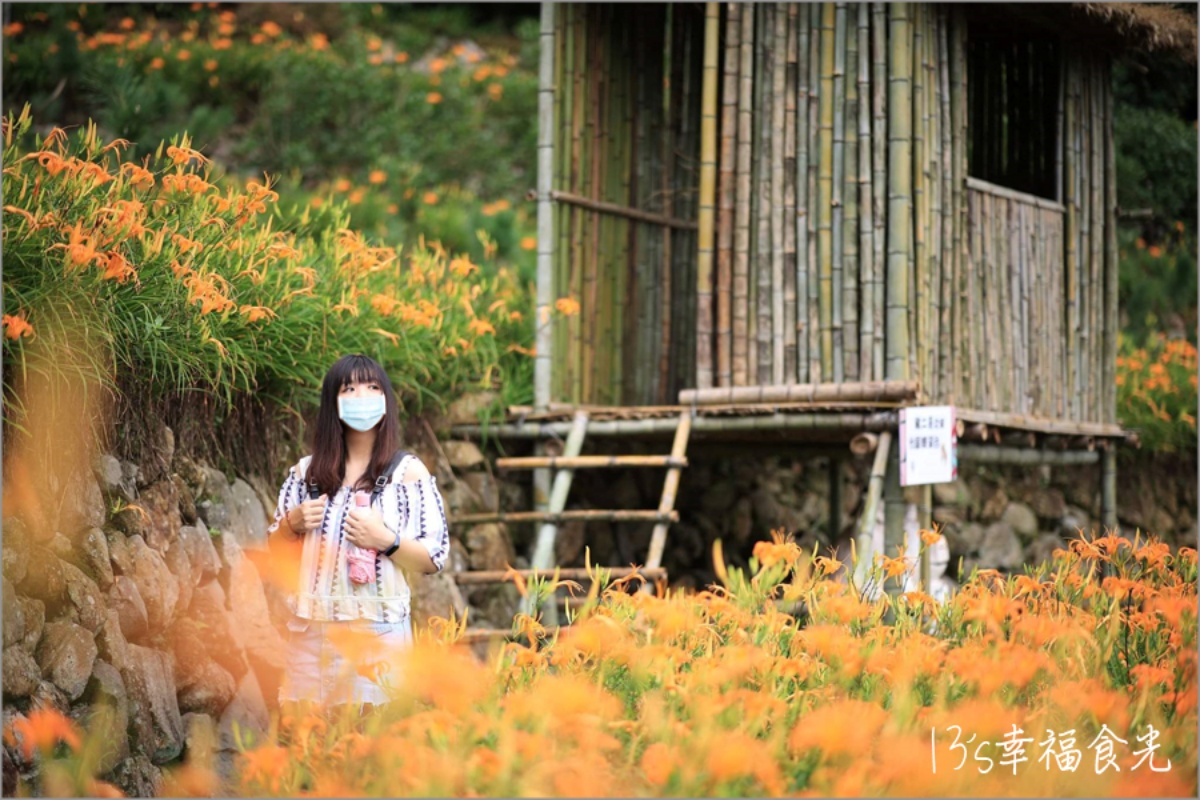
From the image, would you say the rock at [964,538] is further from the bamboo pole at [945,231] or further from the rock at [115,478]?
the rock at [115,478]

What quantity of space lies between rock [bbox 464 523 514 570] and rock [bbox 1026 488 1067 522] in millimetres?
4134

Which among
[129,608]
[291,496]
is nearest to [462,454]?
[129,608]

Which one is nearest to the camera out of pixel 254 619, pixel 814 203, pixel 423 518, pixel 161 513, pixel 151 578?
pixel 423 518

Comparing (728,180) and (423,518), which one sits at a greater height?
(728,180)

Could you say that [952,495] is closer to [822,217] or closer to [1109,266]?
[1109,266]

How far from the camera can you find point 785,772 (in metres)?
2.71

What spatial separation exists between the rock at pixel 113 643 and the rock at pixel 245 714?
18.9 inches

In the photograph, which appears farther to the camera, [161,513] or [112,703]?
[161,513]

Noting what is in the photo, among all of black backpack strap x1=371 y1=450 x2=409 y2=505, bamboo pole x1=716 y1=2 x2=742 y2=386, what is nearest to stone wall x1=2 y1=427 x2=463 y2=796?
black backpack strap x1=371 y1=450 x2=409 y2=505

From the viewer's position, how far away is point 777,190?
6.31 m

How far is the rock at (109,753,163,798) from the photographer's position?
379 centimetres

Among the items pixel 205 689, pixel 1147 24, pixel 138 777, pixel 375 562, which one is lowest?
pixel 138 777

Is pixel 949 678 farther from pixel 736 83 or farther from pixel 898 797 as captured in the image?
pixel 736 83

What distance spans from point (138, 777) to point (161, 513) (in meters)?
0.87
